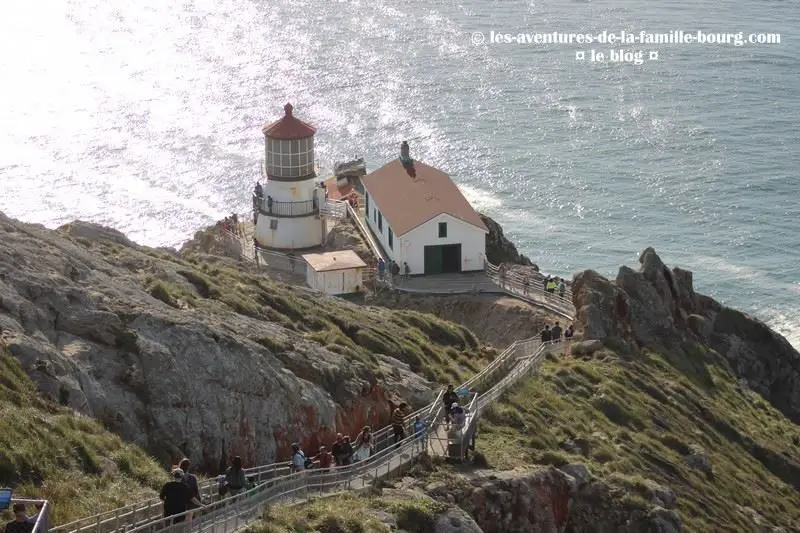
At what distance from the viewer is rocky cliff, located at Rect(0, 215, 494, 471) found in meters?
25.3

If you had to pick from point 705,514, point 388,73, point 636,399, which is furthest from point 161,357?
point 388,73

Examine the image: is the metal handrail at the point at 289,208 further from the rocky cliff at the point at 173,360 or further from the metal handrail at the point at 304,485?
the metal handrail at the point at 304,485

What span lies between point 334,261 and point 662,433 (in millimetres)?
19684

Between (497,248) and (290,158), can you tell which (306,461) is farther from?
(497,248)

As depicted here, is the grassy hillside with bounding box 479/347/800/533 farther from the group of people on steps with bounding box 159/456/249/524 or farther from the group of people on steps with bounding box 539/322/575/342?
the group of people on steps with bounding box 159/456/249/524

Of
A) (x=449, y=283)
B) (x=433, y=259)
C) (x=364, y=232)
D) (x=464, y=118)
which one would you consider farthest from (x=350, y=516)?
(x=464, y=118)

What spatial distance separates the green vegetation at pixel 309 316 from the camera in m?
33.0

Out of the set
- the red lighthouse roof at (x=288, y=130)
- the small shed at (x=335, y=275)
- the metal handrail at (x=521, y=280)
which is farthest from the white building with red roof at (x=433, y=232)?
the red lighthouse roof at (x=288, y=130)

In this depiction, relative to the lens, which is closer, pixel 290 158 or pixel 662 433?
pixel 662 433

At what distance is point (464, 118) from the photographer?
106 metres

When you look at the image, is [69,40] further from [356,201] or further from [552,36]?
[356,201]

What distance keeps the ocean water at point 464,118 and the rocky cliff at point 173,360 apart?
46.2 meters

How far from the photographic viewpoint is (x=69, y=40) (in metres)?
132

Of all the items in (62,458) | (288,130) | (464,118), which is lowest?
(62,458)
